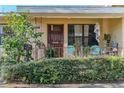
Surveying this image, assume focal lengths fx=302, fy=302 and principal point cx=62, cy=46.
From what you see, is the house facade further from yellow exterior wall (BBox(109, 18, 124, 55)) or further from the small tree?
the small tree

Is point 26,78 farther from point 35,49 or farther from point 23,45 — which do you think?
point 35,49

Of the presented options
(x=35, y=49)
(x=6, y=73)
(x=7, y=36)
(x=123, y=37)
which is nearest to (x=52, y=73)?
(x=6, y=73)

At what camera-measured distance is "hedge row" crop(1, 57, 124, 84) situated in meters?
11.4

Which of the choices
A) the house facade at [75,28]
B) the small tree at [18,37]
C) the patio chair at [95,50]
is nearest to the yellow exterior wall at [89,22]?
the house facade at [75,28]

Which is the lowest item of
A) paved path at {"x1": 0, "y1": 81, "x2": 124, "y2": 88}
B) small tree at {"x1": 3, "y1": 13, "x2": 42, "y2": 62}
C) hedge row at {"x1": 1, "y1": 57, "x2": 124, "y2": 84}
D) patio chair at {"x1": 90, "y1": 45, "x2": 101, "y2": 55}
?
paved path at {"x1": 0, "y1": 81, "x2": 124, "y2": 88}

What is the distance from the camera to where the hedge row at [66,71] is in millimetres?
11398

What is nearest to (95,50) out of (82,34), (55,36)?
(82,34)

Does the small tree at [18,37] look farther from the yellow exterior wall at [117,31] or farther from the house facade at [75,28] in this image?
the yellow exterior wall at [117,31]

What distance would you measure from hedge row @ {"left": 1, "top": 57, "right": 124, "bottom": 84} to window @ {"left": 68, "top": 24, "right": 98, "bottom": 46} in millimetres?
6907

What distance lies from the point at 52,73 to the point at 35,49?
4251 millimetres

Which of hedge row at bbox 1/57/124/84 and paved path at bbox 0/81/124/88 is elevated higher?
hedge row at bbox 1/57/124/84

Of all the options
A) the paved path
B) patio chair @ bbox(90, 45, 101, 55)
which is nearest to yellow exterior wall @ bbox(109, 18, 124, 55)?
patio chair @ bbox(90, 45, 101, 55)

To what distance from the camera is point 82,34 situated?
19.1m

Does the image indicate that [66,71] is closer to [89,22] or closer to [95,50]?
[95,50]
